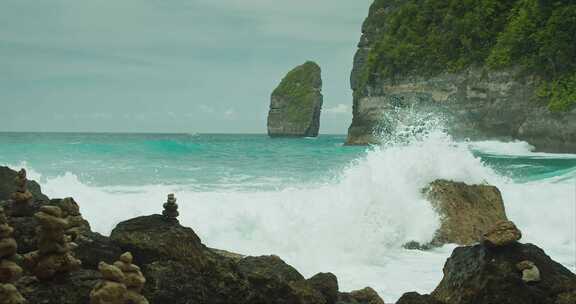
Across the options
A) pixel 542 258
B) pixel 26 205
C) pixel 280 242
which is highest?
pixel 26 205

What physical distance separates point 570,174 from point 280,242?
609 inches

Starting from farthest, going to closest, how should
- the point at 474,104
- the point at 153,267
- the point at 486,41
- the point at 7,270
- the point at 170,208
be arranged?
the point at 486,41 < the point at 474,104 < the point at 170,208 < the point at 153,267 < the point at 7,270

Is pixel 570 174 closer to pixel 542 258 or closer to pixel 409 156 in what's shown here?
pixel 409 156

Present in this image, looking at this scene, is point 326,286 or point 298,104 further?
point 298,104

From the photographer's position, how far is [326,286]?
4.56m

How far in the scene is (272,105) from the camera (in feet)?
395

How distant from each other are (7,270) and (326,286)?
275 centimetres

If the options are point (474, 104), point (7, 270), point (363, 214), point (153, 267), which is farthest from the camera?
point (474, 104)

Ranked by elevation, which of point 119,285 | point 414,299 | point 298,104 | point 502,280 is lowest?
point 414,299

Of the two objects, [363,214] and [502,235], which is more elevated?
[502,235]

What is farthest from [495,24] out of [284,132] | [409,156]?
[284,132]

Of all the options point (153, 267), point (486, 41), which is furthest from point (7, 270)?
point (486, 41)

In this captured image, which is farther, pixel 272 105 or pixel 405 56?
pixel 272 105

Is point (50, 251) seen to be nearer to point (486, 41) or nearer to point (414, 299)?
point (414, 299)
